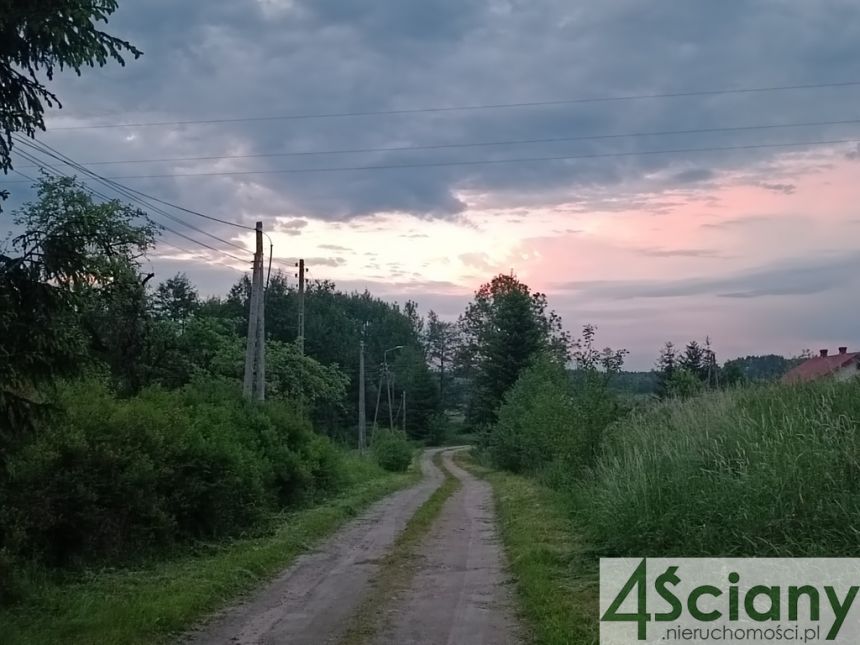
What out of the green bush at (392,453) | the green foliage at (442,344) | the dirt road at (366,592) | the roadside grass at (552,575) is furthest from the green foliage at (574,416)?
the green foliage at (442,344)

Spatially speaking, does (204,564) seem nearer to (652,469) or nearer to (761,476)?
(652,469)

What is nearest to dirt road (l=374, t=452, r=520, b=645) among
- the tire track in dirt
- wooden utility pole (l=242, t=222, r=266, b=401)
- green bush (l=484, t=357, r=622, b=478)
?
the tire track in dirt

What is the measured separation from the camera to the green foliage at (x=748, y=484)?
26.3 ft

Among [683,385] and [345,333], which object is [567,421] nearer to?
[683,385]

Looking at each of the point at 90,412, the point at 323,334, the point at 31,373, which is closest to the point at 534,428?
the point at 90,412

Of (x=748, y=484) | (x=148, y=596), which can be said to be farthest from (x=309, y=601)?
(x=748, y=484)

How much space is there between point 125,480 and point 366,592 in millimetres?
4046

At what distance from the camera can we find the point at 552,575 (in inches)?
399

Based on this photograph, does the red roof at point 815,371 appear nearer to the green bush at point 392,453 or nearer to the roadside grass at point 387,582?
the roadside grass at point 387,582

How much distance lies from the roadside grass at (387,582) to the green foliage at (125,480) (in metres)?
3.11

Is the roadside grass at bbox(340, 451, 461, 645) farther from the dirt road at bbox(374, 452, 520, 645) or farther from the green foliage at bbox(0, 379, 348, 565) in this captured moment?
the green foliage at bbox(0, 379, 348, 565)

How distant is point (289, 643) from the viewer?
24.6 feet

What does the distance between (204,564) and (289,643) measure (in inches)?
174

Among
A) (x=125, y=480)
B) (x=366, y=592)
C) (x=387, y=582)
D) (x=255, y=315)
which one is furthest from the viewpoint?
(x=255, y=315)
